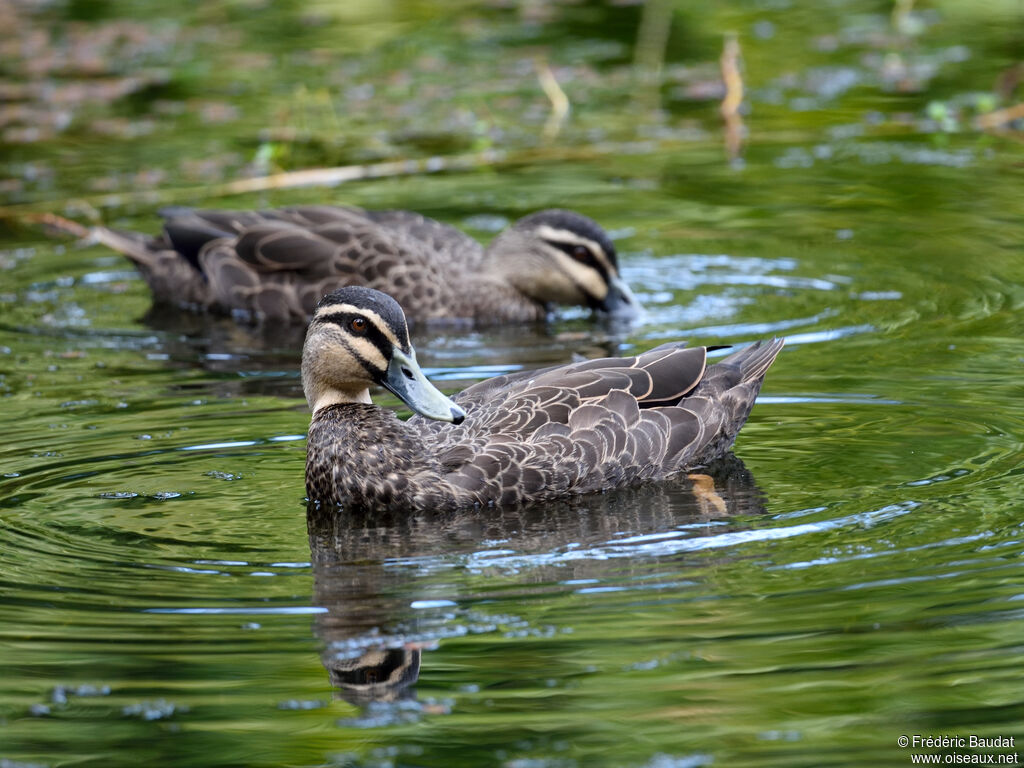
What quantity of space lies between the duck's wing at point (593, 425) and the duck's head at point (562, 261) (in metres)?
3.77

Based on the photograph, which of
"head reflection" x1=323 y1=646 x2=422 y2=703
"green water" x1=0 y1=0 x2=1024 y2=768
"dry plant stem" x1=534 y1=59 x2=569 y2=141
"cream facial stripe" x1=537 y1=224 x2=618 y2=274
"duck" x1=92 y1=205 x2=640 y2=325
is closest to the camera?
"green water" x1=0 y1=0 x2=1024 y2=768

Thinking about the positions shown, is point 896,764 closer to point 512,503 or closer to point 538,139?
point 512,503

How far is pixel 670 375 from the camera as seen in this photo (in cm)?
979

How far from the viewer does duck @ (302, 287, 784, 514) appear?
9086 millimetres

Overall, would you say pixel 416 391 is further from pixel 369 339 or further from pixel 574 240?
pixel 574 240

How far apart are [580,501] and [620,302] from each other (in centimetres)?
476

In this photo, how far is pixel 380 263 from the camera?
14008 millimetres

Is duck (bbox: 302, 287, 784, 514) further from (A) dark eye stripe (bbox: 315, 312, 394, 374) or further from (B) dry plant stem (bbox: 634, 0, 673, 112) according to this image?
(B) dry plant stem (bbox: 634, 0, 673, 112)

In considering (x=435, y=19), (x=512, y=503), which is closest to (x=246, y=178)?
(x=435, y=19)

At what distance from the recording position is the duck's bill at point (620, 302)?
13602 millimetres

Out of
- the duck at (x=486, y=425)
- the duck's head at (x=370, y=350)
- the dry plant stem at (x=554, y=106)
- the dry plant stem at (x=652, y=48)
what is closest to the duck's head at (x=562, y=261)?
the duck at (x=486, y=425)

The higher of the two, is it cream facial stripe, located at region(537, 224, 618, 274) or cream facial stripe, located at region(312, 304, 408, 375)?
cream facial stripe, located at region(312, 304, 408, 375)

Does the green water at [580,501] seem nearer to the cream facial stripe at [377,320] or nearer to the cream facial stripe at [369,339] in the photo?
the cream facial stripe at [369,339]

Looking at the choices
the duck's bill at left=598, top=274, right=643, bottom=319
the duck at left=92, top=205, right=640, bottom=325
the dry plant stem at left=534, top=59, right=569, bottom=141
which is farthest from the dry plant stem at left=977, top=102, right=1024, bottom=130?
the duck's bill at left=598, top=274, right=643, bottom=319
